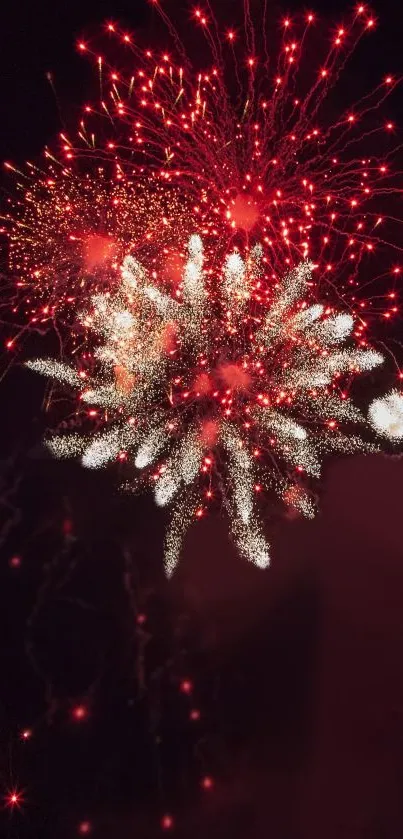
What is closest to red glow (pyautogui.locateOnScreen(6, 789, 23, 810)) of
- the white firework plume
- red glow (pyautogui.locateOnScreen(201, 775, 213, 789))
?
red glow (pyautogui.locateOnScreen(201, 775, 213, 789))

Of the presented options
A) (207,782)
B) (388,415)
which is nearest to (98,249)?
(388,415)

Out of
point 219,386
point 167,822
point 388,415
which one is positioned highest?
point 388,415

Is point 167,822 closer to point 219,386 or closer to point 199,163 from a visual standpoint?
point 219,386

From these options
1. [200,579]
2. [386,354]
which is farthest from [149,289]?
[200,579]

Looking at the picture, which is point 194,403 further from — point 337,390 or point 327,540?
point 327,540

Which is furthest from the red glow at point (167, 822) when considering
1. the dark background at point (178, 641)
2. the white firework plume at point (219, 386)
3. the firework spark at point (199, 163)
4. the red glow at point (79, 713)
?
the firework spark at point (199, 163)

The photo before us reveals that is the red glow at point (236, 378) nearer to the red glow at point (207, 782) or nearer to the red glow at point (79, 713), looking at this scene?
the red glow at point (79, 713)

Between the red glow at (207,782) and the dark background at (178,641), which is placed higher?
the dark background at (178,641)
